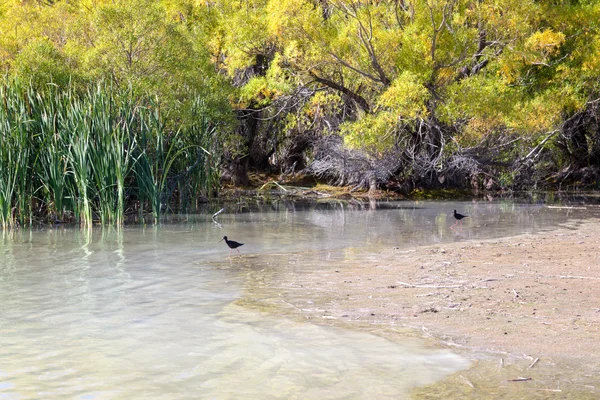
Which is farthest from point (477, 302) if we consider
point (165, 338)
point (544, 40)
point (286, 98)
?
point (286, 98)

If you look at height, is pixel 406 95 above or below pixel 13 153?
above

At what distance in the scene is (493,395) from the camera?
14.4 ft

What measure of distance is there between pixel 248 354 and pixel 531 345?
1942 mm

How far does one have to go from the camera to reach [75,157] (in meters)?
12.8

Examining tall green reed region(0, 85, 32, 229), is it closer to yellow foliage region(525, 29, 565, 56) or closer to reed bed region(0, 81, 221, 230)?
reed bed region(0, 81, 221, 230)

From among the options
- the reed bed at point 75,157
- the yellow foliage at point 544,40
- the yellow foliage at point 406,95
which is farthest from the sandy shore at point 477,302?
the yellow foliage at point 544,40

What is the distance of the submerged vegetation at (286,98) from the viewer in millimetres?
13070

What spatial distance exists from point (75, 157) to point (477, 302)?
8.24 m

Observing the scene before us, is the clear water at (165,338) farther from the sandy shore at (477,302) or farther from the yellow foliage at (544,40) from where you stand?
the yellow foliage at (544,40)

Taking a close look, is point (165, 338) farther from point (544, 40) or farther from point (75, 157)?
point (544, 40)

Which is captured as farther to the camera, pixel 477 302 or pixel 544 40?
pixel 544 40

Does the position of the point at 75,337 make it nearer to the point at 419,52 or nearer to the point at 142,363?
the point at 142,363

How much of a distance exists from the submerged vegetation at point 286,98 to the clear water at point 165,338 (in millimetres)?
2316

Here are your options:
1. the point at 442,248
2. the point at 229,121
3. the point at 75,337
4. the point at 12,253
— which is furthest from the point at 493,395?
the point at 229,121
